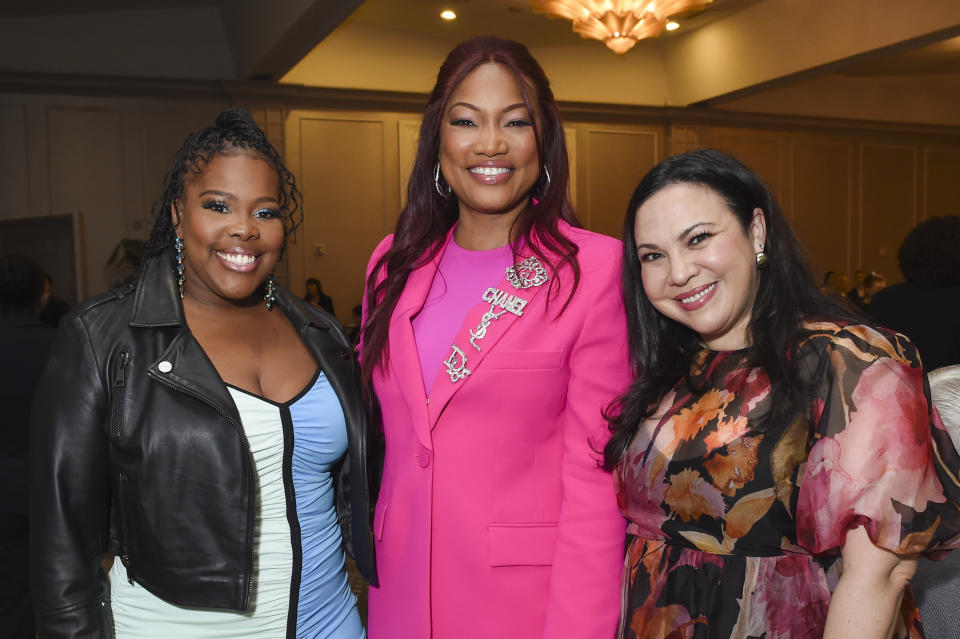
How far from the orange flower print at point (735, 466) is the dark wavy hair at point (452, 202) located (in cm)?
43

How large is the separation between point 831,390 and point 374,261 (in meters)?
1.07

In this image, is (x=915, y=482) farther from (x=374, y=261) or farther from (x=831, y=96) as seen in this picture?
(x=831, y=96)

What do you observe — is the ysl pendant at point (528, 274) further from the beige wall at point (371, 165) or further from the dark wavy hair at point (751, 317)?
the beige wall at point (371, 165)

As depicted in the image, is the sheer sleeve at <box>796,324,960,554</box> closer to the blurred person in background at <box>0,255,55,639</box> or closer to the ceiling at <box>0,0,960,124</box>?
the blurred person in background at <box>0,255,55,639</box>

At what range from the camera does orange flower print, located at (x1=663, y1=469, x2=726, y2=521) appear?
1.31 meters

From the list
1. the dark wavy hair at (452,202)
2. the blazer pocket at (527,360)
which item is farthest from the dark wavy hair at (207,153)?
the blazer pocket at (527,360)

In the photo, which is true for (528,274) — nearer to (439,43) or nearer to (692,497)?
A: (692,497)

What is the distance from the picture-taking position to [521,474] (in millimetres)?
1512

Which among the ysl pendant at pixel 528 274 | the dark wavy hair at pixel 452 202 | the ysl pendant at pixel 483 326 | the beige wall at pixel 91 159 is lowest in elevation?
the ysl pendant at pixel 483 326

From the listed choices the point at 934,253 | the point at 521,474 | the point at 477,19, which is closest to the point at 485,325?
the point at 521,474

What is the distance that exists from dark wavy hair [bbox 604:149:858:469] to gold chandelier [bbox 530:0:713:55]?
6.68 m

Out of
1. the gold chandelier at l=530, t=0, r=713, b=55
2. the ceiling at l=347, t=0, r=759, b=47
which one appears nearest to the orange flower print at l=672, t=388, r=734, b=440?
the gold chandelier at l=530, t=0, r=713, b=55

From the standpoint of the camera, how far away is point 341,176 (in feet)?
31.4

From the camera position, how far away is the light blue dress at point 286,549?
A: 1.47 m
